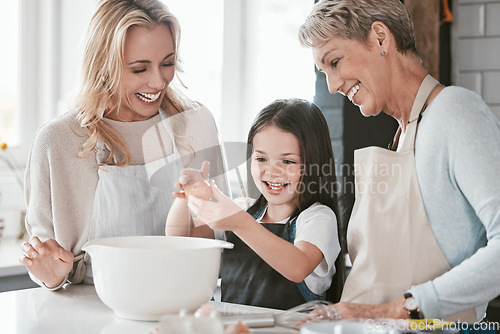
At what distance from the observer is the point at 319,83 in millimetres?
1371

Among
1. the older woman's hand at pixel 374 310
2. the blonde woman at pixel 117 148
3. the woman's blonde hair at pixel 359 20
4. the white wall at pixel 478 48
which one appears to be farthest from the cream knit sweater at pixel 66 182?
Answer: the white wall at pixel 478 48

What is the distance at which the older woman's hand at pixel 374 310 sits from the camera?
87cm

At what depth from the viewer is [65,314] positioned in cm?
91

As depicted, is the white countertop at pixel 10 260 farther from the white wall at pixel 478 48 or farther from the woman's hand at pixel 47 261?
the white wall at pixel 478 48

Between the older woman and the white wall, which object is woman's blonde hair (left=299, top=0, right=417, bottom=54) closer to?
the older woman

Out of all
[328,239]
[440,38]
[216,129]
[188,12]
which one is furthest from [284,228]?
[440,38]

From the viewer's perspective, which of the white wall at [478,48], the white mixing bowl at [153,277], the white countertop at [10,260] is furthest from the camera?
the white wall at [478,48]

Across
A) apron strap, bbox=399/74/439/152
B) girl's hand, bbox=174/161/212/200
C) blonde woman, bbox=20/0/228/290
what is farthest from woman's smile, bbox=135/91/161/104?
apron strap, bbox=399/74/439/152

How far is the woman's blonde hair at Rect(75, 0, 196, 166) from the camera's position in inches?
44.0

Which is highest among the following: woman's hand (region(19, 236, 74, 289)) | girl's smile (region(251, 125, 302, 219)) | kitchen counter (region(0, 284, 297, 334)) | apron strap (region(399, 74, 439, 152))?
apron strap (region(399, 74, 439, 152))

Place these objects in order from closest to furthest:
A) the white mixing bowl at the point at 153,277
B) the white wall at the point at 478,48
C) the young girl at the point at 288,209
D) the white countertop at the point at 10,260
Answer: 1. the white mixing bowl at the point at 153,277
2. the young girl at the point at 288,209
3. the white countertop at the point at 10,260
4. the white wall at the point at 478,48

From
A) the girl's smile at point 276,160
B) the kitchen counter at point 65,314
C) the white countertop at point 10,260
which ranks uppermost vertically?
the girl's smile at point 276,160

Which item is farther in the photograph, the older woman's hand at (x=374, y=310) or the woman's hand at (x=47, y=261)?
the woman's hand at (x=47, y=261)

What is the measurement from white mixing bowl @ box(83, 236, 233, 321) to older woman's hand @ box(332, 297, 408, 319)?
0.20 meters
